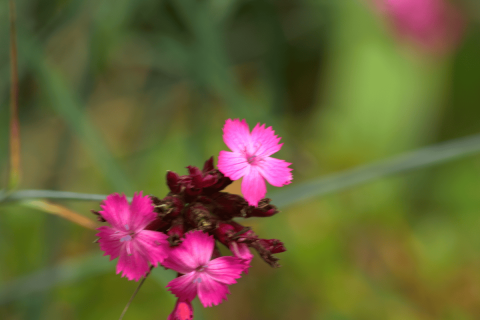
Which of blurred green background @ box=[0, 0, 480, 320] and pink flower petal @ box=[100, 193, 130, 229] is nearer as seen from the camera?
pink flower petal @ box=[100, 193, 130, 229]

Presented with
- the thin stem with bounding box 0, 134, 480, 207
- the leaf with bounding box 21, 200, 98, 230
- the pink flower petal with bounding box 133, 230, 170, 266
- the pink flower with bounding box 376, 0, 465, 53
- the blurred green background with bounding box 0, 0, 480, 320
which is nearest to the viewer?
→ the pink flower petal with bounding box 133, 230, 170, 266

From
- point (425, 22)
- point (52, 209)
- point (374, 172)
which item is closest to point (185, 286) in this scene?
point (52, 209)

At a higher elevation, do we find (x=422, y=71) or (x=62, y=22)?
(x=422, y=71)

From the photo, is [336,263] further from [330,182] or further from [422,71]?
[422,71]

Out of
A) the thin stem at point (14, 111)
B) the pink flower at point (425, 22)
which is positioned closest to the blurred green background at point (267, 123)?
the pink flower at point (425, 22)

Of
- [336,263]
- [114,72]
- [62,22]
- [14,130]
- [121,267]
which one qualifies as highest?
[114,72]

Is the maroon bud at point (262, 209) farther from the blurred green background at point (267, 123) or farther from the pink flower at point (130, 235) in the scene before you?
the blurred green background at point (267, 123)

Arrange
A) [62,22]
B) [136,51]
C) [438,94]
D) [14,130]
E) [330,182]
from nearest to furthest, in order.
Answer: [14,130]
[330,182]
[62,22]
[136,51]
[438,94]

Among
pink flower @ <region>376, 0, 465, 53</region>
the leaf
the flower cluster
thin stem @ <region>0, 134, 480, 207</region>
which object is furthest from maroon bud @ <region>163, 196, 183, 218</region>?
pink flower @ <region>376, 0, 465, 53</region>

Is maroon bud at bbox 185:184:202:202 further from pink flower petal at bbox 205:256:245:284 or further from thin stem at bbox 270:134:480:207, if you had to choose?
thin stem at bbox 270:134:480:207

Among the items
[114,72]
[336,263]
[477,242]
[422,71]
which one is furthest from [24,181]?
[422,71]
